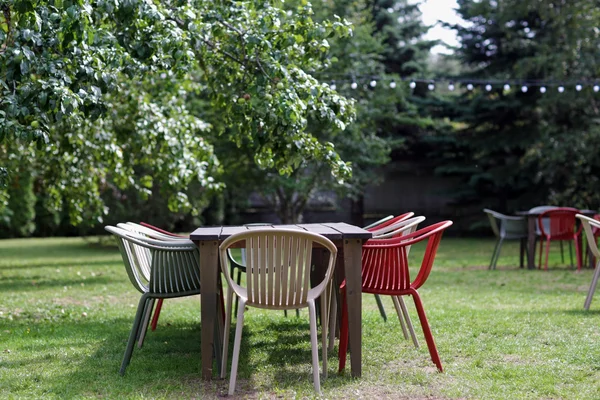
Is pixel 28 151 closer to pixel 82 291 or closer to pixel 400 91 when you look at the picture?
pixel 82 291

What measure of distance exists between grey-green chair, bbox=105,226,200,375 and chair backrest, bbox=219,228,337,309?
0.64m

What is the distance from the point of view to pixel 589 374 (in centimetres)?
408

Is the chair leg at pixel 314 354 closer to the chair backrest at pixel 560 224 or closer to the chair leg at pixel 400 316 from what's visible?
the chair leg at pixel 400 316

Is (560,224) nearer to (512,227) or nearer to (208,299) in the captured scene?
(512,227)

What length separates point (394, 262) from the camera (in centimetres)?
428

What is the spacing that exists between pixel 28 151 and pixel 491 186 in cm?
1368

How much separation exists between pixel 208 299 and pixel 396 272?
1.09 m

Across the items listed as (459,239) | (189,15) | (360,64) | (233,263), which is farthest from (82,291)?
(459,239)

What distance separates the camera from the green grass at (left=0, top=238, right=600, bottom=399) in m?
3.88

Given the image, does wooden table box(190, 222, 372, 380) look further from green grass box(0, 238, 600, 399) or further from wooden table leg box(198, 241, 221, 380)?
green grass box(0, 238, 600, 399)

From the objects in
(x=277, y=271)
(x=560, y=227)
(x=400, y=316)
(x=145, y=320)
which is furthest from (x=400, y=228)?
(x=560, y=227)

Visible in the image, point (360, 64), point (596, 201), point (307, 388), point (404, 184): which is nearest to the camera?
point (307, 388)

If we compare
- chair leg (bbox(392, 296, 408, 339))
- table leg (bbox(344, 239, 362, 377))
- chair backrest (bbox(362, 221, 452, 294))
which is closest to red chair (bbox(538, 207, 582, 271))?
chair leg (bbox(392, 296, 408, 339))

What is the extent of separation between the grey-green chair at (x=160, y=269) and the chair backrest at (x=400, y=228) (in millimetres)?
1251
